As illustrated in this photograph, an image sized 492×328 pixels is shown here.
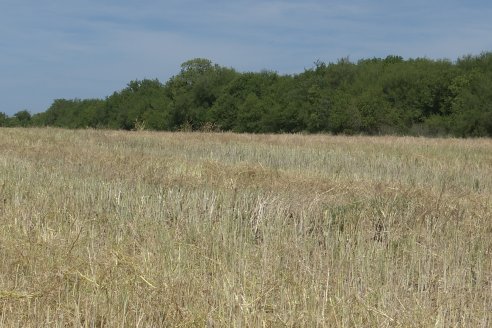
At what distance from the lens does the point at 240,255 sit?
180 inches

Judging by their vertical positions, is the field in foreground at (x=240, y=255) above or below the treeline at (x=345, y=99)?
below

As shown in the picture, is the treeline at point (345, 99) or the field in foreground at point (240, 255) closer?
the field in foreground at point (240, 255)

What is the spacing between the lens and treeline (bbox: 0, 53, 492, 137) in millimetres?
44188

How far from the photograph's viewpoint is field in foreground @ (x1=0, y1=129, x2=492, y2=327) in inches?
138

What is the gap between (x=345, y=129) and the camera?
162 feet

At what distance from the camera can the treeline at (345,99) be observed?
145 ft

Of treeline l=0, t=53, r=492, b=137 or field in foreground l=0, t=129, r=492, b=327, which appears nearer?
field in foreground l=0, t=129, r=492, b=327

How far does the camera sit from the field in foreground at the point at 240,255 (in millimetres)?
3508

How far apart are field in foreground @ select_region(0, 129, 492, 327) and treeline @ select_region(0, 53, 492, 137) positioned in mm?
20301

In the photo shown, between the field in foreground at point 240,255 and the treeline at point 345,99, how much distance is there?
2030 cm

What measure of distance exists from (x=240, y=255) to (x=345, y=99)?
153 feet

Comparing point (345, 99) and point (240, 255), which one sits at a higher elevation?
point (345, 99)

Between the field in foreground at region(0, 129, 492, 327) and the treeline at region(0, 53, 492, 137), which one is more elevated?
the treeline at region(0, 53, 492, 137)

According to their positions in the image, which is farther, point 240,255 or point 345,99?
point 345,99
